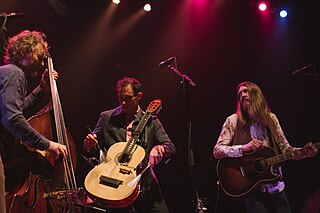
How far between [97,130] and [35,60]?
125 cm

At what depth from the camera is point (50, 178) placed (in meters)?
3.25

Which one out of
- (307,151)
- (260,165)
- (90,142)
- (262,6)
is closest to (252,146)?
(260,165)

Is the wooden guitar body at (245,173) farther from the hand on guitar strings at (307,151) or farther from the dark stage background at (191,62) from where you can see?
the dark stage background at (191,62)

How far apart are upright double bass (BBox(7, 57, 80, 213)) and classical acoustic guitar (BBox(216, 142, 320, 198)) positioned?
1868 millimetres

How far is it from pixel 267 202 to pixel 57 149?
2399 millimetres

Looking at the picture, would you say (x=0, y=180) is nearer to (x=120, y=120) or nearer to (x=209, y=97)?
(x=120, y=120)

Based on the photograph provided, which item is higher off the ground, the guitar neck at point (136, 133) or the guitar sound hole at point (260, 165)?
the guitar neck at point (136, 133)

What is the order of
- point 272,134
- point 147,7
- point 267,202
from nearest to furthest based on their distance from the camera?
point 267,202 < point 272,134 < point 147,7

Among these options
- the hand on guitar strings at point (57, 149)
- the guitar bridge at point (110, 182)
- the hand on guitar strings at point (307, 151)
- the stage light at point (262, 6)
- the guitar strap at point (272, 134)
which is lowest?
the guitar bridge at point (110, 182)

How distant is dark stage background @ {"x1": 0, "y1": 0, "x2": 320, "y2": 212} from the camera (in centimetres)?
595

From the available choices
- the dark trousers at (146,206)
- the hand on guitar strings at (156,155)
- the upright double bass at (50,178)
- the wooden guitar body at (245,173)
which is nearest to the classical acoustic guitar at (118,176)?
the hand on guitar strings at (156,155)

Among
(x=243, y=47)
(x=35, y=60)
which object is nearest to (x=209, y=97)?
(x=243, y=47)

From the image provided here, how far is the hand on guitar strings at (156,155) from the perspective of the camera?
13.0 ft

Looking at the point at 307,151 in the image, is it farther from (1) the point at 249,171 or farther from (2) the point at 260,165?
(1) the point at 249,171
